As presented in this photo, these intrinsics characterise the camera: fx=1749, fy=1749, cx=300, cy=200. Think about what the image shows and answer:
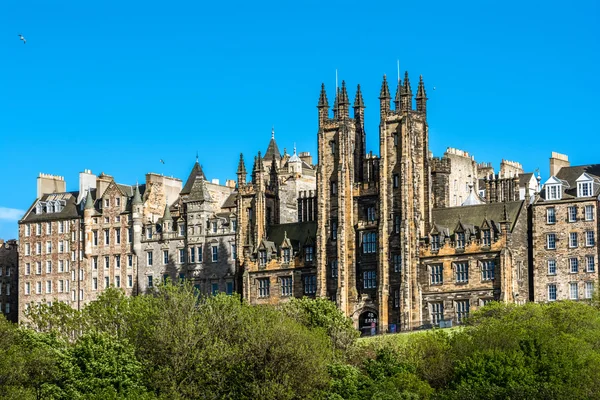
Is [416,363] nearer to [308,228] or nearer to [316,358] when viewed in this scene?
[316,358]

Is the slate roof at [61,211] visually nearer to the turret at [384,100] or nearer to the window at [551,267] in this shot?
the turret at [384,100]

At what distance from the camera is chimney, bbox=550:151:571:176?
169m

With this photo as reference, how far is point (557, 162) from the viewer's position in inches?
6693

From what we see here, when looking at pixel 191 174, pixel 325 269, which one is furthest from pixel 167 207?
pixel 325 269

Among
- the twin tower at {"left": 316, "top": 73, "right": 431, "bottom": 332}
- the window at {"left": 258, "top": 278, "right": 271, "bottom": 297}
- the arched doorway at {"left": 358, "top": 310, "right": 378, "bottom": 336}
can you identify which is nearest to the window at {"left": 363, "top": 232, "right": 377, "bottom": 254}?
the twin tower at {"left": 316, "top": 73, "right": 431, "bottom": 332}

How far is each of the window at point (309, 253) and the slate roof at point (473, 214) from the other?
12886 mm

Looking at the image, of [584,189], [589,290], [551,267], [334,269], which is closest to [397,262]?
[334,269]

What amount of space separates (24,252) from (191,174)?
21.2m

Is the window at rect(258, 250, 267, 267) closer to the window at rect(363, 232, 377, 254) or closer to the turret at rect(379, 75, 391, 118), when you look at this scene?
the window at rect(363, 232, 377, 254)

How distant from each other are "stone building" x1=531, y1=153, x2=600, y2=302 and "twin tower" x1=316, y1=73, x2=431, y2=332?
1078 cm

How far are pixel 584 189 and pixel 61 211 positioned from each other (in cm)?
6538

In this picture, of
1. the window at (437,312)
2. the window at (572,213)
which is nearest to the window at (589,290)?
the window at (572,213)

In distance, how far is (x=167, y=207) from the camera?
185375mm

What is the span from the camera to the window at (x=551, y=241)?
517 ft
